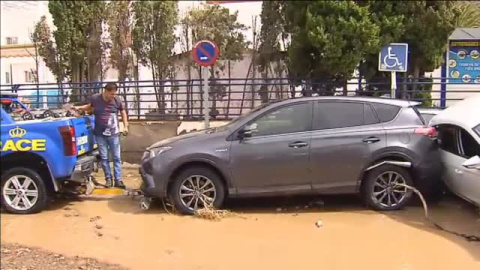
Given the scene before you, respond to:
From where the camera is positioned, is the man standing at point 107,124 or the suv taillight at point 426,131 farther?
the man standing at point 107,124

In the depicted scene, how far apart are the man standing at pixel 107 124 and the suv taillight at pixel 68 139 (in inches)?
39.7

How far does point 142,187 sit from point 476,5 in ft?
26.0

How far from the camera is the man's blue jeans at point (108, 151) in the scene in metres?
8.16

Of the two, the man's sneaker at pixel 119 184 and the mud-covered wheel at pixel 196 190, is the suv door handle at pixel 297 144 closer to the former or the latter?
the mud-covered wheel at pixel 196 190

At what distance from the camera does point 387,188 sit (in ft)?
23.4

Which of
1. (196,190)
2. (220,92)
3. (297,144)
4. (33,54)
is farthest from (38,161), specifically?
(33,54)

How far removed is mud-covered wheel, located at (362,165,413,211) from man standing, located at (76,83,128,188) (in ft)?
12.2

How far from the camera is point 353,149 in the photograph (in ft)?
23.0

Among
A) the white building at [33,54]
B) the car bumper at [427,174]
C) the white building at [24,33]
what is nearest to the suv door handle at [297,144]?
the car bumper at [427,174]

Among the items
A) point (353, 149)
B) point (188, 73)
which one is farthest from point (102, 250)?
point (188, 73)

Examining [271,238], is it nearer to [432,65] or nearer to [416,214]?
[416,214]

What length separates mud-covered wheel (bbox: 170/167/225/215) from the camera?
7.07 metres

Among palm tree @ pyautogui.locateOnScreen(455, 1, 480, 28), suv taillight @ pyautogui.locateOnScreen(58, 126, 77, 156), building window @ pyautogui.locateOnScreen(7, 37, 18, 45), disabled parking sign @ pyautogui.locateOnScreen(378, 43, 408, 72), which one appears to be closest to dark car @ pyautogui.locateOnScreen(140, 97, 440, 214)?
suv taillight @ pyautogui.locateOnScreen(58, 126, 77, 156)

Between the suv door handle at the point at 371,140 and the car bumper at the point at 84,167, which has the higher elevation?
the suv door handle at the point at 371,140
